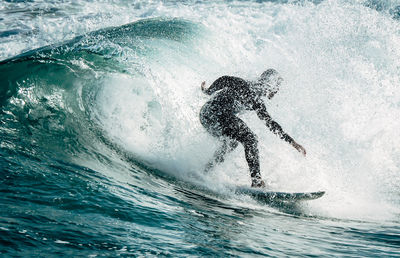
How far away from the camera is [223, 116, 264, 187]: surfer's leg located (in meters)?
5.33

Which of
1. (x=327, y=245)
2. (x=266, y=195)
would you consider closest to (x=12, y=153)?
(x=266, y=195)

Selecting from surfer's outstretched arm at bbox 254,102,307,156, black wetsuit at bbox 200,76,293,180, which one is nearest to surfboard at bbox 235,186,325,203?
black wetsuit at bbox 200,76,293,180

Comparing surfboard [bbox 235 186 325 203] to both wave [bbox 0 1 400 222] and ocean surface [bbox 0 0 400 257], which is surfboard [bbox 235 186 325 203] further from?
wave [bbox 0 1 400 222]

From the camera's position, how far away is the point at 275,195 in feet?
16.7

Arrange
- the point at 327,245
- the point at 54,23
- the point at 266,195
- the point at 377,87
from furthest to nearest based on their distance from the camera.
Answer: the point at 54,23 → the point at 377,87 → the point at 266,195 → the point at 327,245

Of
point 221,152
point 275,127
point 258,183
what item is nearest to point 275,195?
point 258,183

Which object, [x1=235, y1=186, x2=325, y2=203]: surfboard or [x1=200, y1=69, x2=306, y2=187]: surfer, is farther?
[x1=200, y1=69, x2=306, y2=187]: surfer

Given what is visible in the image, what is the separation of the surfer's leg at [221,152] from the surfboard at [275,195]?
0.73 m

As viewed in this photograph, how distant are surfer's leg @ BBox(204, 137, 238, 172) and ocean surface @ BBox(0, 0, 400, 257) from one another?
0.16 meters

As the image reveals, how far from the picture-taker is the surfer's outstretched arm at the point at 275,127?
5426mm

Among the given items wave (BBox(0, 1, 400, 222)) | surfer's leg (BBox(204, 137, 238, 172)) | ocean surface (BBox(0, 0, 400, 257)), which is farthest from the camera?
wave (BBox(0, 1, 400, 222))

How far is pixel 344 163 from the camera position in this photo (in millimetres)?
7359

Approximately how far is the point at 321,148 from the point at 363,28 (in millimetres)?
9211

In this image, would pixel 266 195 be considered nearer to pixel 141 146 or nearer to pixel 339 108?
pixel 141 146
